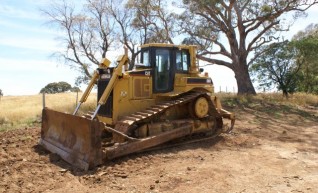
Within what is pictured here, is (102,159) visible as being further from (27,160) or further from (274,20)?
(274,20)

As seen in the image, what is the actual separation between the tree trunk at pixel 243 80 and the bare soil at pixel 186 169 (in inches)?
484

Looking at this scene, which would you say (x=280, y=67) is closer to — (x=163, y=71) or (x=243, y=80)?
(x=243, y=80)

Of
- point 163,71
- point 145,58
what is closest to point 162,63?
point 163,71

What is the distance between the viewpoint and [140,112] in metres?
9.52

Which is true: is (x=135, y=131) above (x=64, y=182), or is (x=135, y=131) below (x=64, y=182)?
above

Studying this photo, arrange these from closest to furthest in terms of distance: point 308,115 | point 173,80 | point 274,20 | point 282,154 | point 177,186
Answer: point 177,186 → point 282,154 → point 173,80 → point 308,115 → point 274,20

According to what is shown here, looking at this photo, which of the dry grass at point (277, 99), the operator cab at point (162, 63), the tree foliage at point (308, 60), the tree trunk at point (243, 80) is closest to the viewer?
the operator cab at point (162, 63)

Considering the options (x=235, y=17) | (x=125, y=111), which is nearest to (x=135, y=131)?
(x=125, y=111)

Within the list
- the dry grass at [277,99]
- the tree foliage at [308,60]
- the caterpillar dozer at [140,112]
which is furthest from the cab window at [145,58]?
the tree foliage at [308,60]

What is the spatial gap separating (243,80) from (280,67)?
19.0ft

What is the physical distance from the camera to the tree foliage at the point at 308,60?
26297 millimetres

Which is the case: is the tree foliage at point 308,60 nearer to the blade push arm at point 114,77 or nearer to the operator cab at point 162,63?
the operator cab at point 162,63

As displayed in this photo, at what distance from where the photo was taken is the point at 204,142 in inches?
400

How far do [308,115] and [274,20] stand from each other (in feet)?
22.7
